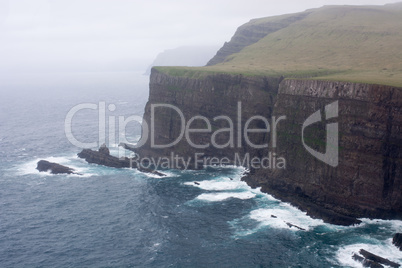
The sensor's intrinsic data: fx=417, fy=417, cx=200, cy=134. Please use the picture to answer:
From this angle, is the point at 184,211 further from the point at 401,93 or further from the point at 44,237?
the point at 401,93

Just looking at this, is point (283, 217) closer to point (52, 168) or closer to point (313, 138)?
point (313, 138)

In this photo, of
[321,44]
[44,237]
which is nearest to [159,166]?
[44,237]

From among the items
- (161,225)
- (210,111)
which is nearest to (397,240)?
(161,225)

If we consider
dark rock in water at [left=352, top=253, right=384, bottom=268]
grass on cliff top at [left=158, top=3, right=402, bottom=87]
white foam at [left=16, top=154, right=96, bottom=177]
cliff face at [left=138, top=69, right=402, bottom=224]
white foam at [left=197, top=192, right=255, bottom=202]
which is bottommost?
dark rock in water at [left=352, top=253, right=384, bottom=268]

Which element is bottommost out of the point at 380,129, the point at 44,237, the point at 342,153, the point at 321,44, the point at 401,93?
the point at 44,237

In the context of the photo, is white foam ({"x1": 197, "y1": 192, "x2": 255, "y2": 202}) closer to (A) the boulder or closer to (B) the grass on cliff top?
(B) the grass on cliff top

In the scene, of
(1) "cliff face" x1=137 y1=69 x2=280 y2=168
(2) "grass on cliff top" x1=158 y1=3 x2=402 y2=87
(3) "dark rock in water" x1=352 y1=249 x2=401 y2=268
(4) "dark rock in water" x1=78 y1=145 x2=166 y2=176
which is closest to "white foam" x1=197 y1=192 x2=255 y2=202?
(1) "cliff face" x1=137 y1=69 x2=280 y2=168
